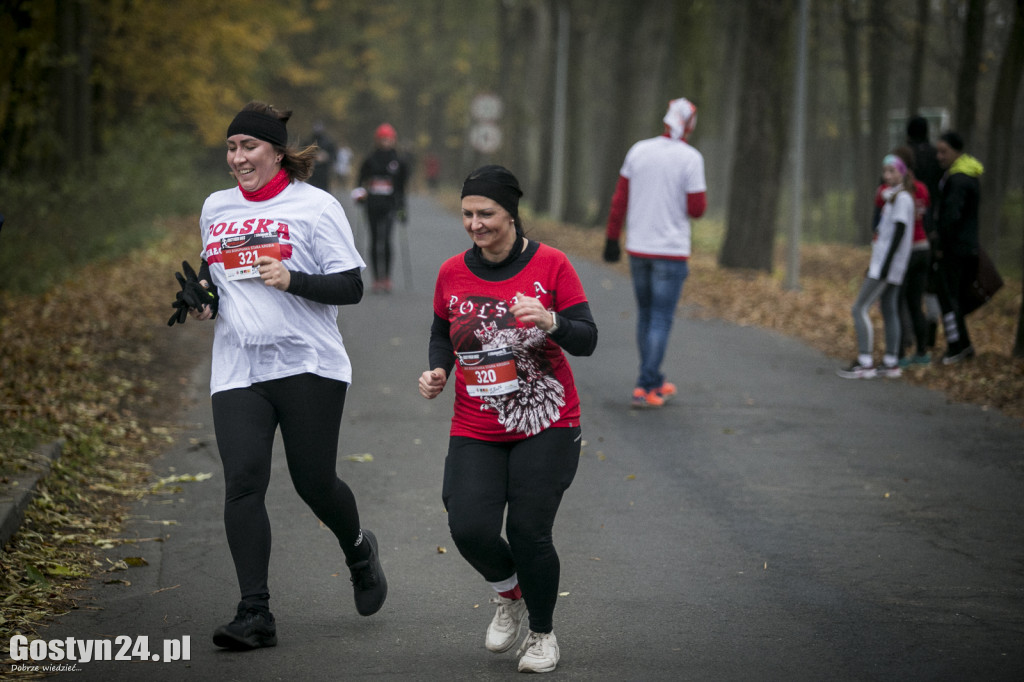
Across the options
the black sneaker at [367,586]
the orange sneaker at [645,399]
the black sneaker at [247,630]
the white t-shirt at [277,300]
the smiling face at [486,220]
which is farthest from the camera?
the orange sneaker at [645,399]

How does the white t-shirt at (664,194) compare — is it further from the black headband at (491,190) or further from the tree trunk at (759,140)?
the tree trunk at (759,140)

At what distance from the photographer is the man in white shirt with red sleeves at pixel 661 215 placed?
365 inches

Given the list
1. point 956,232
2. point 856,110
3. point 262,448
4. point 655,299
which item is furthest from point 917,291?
point 856,110

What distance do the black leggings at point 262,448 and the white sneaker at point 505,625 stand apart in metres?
0.82

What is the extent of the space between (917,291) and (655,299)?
3.20 metres

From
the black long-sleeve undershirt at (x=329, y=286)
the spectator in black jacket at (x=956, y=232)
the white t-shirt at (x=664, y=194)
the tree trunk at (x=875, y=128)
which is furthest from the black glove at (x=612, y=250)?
the tree trunk at (x=875, y=128)

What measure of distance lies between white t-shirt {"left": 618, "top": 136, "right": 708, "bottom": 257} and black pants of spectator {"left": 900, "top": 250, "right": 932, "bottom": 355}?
2.83 meters

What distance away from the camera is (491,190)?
4.35 metres

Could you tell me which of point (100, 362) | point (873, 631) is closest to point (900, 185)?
point (873, 631)

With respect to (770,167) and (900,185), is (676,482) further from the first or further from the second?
(770,167)

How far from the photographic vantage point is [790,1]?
69.2ft

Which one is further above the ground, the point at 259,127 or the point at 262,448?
the point at 259,127

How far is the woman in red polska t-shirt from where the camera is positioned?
14.3 feet

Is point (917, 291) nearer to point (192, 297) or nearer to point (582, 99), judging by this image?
point (192, 297)
